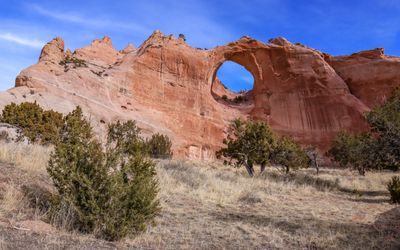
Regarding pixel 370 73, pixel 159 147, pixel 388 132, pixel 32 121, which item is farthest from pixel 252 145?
pixel 370 73

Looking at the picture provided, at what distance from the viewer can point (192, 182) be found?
1291 cm

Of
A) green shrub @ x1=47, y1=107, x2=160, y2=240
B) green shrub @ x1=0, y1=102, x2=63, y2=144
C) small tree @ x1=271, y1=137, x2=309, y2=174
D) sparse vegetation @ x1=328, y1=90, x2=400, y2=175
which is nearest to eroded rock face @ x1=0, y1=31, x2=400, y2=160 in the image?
green shrub @ x1=0, y1=102, x2=63, y2=144

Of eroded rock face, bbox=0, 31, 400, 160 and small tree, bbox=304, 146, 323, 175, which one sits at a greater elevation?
eroded rock face, bbox=0, 31, 400, 160

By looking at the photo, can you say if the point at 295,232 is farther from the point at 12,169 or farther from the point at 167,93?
the point at 167,93

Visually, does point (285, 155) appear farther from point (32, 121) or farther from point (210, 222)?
point (210, 222)

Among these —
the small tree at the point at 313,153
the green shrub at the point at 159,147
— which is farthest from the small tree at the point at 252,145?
the green shrub at the point at 159,147

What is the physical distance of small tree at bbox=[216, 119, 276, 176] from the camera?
65.1ft

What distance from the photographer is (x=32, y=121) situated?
19.2 metres

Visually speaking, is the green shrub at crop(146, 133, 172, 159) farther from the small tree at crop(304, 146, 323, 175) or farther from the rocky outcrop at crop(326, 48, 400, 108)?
the rocky outcrop at crop(326, 48, 400, 108)

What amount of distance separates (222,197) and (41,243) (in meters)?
6.85

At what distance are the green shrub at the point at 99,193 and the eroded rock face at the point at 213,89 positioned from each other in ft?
99.6

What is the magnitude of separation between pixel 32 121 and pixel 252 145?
12660 millimetres

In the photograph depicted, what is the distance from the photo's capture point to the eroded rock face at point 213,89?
134ft

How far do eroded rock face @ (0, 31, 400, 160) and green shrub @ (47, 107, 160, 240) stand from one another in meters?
30.4
